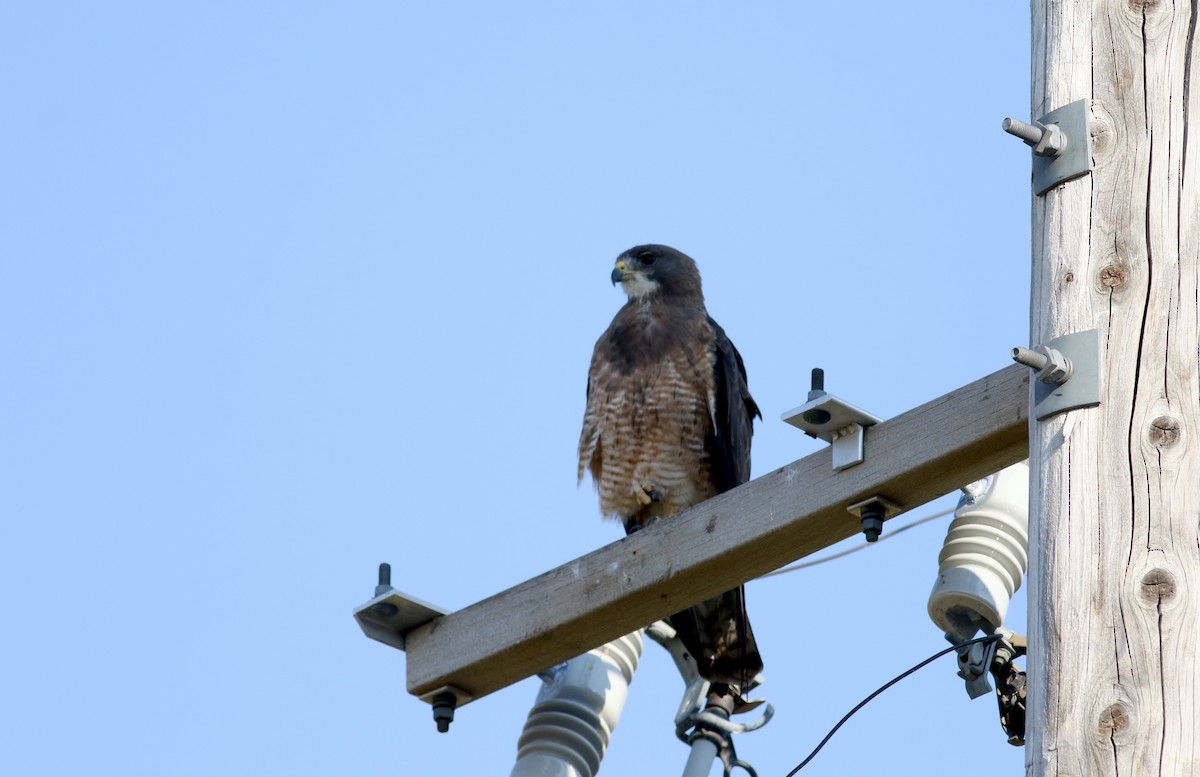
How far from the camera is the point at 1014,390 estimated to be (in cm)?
409

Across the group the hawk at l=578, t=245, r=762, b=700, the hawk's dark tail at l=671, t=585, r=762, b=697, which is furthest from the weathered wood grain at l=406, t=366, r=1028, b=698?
the hawk at l=578, t=245, r=762, b=700

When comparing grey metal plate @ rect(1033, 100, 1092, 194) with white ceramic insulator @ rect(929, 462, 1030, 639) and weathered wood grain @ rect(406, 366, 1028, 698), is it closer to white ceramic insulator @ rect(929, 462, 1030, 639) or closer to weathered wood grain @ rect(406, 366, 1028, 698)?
weathered wood grain @ rect(406, 366, 1028, 698)

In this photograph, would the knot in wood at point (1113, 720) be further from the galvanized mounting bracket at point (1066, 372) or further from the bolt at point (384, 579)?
the bolt at point (384, 579)

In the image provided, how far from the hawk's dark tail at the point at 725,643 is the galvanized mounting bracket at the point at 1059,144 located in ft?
8.52

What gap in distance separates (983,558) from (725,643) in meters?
0.99

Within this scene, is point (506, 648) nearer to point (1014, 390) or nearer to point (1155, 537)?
point (1014, 390)

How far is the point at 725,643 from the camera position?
20.0 ft

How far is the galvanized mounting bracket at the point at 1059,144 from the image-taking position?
3619 millimetres

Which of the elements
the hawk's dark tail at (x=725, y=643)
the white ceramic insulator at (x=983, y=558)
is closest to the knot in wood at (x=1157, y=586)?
the white ceramic insulator at (x=983, y=558)

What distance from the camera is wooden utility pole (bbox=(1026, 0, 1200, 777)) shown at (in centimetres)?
297

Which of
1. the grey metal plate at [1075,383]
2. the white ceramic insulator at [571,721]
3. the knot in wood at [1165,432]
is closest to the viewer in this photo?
the knot in wood at [1165,432]

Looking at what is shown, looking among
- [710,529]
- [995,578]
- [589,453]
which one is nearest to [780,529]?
[710,529]

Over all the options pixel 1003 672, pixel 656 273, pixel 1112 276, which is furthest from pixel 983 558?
pixel 656 273

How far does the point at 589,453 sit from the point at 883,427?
11.0 feet
